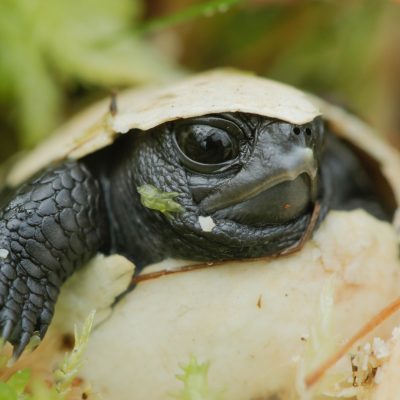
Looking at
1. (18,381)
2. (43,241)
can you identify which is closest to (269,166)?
(43,241)

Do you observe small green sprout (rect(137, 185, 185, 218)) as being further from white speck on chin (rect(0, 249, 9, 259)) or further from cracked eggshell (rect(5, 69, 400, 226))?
white speck on chin (rect(0, 249, 9, 259))

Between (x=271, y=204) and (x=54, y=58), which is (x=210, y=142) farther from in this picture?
(x=54, y=58)

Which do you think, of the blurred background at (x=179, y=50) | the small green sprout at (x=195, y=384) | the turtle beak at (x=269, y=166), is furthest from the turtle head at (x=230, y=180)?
the blurred background at (x=179, y=50)

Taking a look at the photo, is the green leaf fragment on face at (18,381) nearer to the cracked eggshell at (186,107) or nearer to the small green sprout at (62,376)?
the small green sprout at (62,376)

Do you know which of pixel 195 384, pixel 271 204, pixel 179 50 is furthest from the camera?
pixel 179 50

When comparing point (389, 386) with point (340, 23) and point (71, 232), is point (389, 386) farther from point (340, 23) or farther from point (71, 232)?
point (340, 23)
